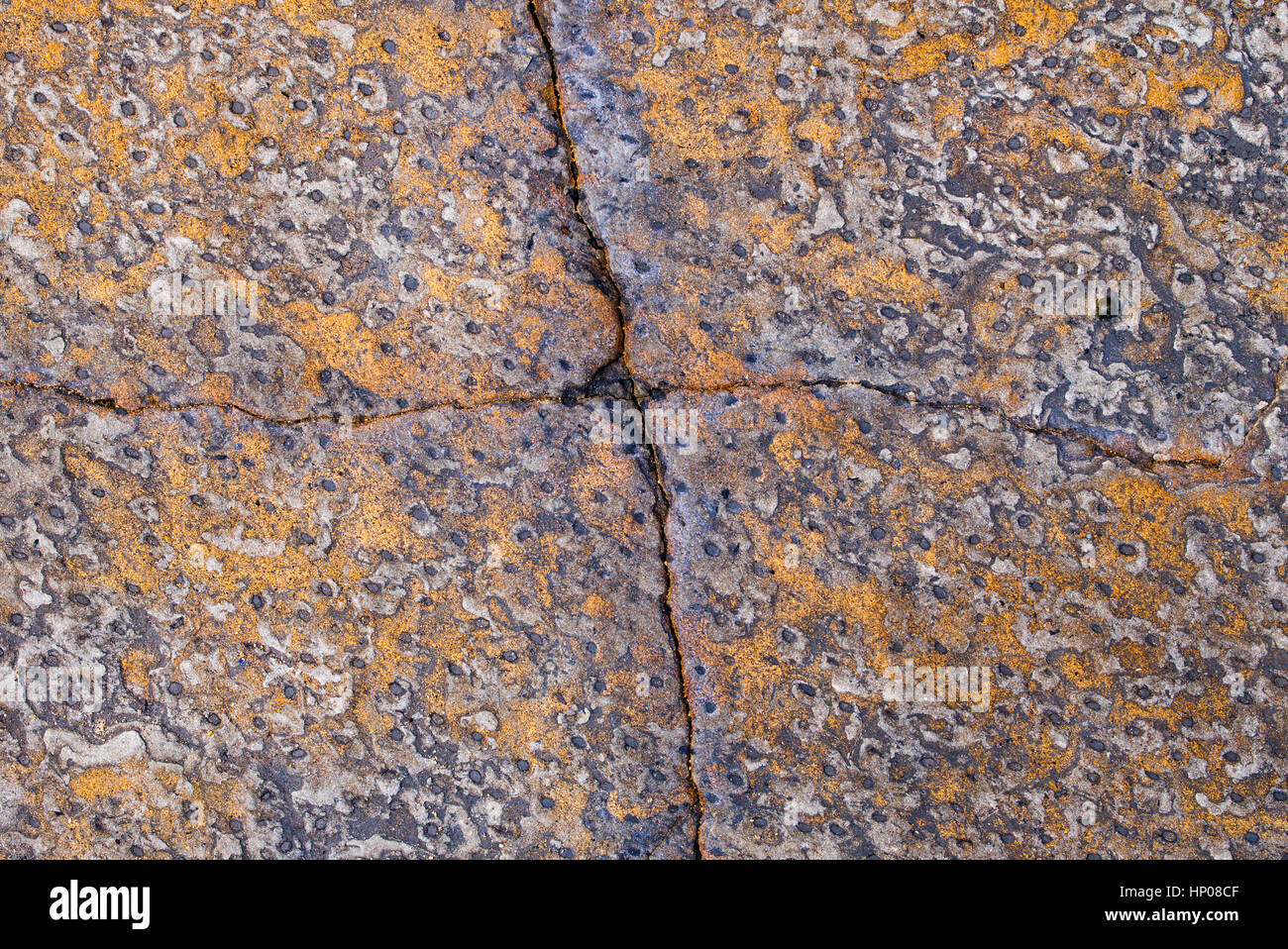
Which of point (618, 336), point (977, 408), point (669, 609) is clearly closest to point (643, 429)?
point (618, 336)

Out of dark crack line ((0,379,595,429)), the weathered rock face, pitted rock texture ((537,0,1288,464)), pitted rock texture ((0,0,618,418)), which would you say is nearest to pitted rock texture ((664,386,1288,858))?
the weathered rock face

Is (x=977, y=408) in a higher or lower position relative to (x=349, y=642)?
higher

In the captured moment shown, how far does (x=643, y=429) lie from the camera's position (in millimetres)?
1458

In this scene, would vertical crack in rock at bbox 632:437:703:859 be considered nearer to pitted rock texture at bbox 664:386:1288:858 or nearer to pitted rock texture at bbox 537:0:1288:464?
pitted rock texture at bbox 664:386:1288:858

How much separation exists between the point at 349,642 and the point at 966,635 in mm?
1185

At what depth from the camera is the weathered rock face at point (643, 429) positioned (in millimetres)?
1416

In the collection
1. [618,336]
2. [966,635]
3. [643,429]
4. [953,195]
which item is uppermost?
[953,195]

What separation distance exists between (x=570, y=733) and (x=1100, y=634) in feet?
3.35

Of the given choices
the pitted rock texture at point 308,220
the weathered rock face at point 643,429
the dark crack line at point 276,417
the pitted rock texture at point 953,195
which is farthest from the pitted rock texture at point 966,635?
the pitted rock texture at point 308,220

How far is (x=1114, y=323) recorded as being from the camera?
1.42m

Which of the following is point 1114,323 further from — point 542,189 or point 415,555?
point 415,555

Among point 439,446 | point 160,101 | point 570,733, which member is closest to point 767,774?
point 570,733

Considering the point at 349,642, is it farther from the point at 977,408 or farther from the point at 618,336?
the point at 977,408

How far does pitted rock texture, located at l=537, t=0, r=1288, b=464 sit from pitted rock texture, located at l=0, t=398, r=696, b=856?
0.42 meters
